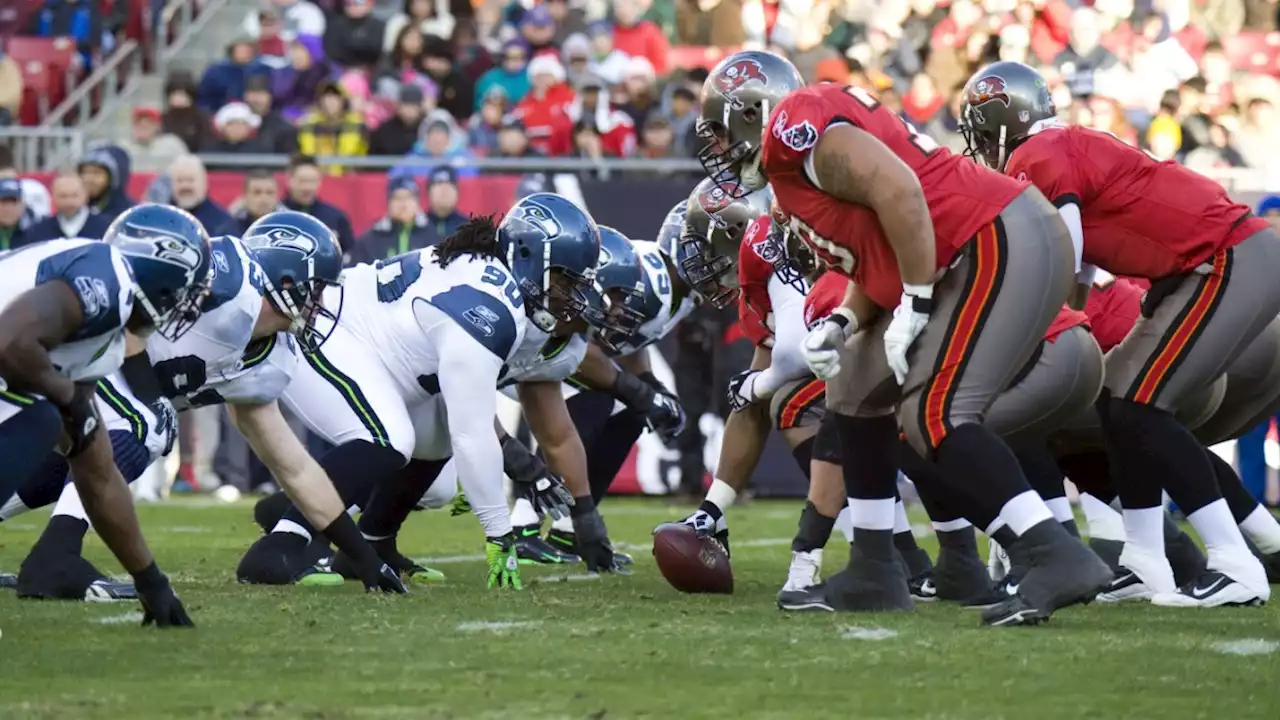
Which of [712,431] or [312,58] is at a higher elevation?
[312,58]

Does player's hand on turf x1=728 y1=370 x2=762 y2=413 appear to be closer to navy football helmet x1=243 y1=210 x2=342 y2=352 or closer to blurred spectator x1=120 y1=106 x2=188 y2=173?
navy football helmet x1=243 y1=210 x2=342 y2=352

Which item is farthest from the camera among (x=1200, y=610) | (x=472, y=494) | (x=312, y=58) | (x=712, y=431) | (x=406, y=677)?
(x=312, y=58)

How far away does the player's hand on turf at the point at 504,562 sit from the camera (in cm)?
636

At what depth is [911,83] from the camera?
14.1m

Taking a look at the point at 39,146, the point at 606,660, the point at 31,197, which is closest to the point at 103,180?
the point at 31,197

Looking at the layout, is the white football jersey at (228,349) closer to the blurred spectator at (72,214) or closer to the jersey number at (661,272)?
Answer: the jersey number at (661,272)

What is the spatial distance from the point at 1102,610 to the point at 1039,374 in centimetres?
72

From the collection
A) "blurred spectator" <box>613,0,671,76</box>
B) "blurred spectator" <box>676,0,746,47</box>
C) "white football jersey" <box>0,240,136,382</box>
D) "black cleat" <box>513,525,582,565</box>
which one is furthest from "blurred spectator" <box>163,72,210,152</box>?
"white football jersey" <box>0,240,136,382</box>

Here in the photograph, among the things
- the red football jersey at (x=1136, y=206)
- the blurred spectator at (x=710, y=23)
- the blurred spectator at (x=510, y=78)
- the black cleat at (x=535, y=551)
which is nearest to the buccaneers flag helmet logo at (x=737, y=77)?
the red football jersey at (x=1136, y=206)

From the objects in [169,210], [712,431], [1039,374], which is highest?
[169,210]

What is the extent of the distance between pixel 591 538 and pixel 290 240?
169 centimetres

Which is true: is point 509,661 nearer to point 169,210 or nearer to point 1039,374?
point 169,210

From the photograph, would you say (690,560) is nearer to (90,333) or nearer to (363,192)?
(90,333)

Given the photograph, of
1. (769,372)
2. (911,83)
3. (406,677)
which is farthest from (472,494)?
(911,83)
